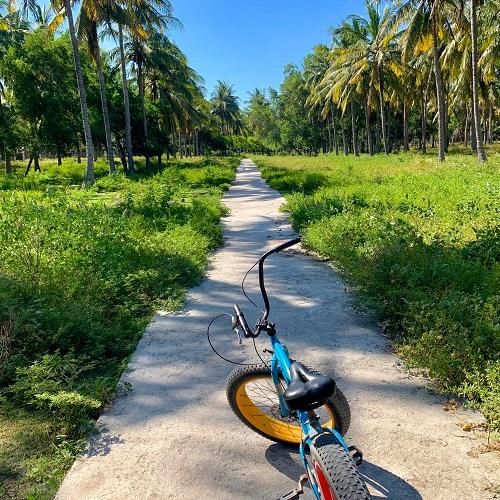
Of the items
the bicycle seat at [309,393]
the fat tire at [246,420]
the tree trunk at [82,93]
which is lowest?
the fat tire at [246,420]

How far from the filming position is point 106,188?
1773 centimetres

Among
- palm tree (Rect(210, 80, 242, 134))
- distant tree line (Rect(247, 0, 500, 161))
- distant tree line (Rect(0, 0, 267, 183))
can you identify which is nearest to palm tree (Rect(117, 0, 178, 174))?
Result: distant tree line (Rect(0, 0, 267, 183))

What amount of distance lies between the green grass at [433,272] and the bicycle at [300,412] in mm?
1110

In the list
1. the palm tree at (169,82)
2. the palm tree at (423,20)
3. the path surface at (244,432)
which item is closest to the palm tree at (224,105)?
the palm tree at (169,82)

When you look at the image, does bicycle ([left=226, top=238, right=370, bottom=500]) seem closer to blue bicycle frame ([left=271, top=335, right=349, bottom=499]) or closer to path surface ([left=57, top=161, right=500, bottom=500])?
blue bicycle frame ([left=271, top=335, right=349, bottom=499])

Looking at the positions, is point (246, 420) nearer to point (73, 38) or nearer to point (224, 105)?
point (73, 38)

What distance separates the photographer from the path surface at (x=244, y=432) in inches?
97.3

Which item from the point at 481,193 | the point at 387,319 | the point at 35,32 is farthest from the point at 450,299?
the point at 35,32

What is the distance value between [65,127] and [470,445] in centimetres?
2940

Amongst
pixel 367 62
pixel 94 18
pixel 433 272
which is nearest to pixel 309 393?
pixel 433 272

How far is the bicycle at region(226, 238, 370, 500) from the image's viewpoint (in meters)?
1.85

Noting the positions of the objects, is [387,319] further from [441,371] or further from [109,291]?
[109,291]

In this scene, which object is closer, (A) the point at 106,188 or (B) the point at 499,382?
(B) the point at 499,382

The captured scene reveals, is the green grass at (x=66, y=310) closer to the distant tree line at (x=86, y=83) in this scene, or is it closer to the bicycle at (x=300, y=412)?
the bicycle at (x=300, y=412)
